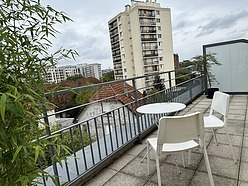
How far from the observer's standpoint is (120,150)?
8.27 ft

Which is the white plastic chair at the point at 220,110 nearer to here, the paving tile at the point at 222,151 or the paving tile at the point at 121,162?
the paving tile at the point at 222,151

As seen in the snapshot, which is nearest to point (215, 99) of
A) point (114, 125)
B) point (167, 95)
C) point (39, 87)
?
point (114, 125)

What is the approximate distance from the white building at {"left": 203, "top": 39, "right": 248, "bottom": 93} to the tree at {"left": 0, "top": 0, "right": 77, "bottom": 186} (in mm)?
5998

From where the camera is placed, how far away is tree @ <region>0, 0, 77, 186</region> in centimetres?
79

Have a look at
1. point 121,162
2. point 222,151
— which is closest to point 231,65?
point 222,151

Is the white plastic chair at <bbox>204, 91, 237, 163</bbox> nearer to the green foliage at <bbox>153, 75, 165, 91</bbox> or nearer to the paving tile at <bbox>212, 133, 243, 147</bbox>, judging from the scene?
the paving tile at <bbox>212, 133, 243, 147</bbox>

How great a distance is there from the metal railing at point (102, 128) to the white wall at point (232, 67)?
3.04m

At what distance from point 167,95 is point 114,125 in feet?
6.03

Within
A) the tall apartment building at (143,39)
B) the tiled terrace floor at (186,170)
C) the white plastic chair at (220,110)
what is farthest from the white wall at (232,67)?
the tall apartment building at (143,39)

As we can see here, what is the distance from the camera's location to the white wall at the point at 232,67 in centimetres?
568

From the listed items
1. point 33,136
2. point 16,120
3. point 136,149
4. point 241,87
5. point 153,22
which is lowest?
point 136,149

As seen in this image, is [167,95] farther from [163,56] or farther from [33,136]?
[163,56]

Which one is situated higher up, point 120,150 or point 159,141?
point 159,141

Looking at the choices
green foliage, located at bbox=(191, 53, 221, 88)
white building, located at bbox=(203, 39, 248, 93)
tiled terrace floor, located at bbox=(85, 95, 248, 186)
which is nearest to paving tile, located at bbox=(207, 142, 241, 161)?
tiled terrace floor, located at bbox=(85, 95, 248, 186)
